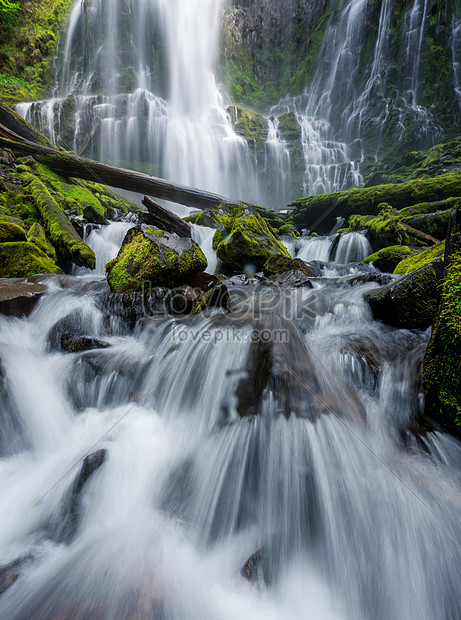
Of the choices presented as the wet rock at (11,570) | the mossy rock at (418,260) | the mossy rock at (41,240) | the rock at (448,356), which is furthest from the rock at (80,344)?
the mossy rock at (418,260)

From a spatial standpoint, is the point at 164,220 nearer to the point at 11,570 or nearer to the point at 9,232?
the point at 9,232

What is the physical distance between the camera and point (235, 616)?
56.7 inches

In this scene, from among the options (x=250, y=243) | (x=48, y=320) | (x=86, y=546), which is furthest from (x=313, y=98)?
(x=86, y=546)

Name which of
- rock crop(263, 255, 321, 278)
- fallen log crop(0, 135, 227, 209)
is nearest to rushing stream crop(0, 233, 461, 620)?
rock crop(263, 255, 321, 278)

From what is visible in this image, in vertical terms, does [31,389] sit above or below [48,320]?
below

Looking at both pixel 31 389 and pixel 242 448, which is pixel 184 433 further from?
pixel 31 389

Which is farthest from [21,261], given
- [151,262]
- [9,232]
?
[151,262]

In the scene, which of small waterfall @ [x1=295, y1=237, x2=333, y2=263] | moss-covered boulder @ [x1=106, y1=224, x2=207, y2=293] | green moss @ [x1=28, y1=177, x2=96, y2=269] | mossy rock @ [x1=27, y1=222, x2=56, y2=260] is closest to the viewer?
moss-covered boulder @ [x1=106, y1=224, x2=207, y2=293]

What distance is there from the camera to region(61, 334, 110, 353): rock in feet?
12.1

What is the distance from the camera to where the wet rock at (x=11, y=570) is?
1.46 metres

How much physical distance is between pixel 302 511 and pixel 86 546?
1.44 meters

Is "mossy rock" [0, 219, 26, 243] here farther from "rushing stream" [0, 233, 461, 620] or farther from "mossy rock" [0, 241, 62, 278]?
"rushing stream" [0, 233, 461, 620]

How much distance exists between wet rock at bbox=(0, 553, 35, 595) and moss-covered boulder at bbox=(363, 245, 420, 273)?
7828 millimetres

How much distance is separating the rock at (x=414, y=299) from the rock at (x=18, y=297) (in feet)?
17.2
